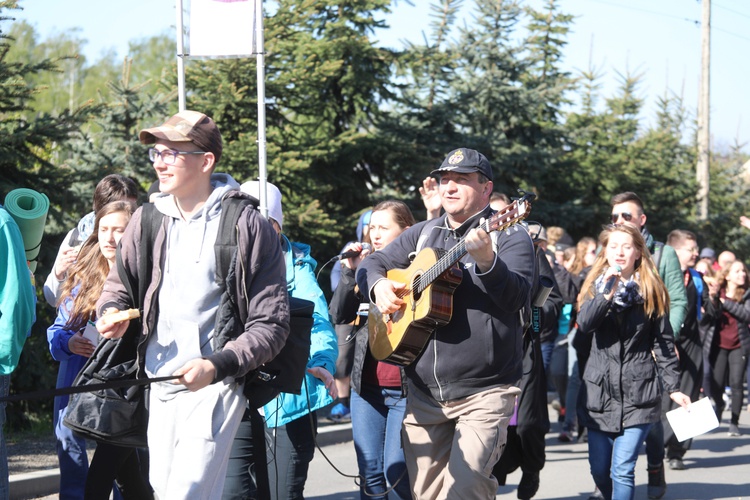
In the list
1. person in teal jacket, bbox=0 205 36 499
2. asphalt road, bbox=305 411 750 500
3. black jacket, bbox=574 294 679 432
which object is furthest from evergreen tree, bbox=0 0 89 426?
black jacket, bbox=574 294 679 432

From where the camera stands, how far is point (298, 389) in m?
4.15

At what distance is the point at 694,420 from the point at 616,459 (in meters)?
0.76

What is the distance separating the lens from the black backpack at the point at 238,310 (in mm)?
3682

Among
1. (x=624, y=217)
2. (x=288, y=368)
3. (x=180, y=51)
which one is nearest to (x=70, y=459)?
(x=288, y=368)

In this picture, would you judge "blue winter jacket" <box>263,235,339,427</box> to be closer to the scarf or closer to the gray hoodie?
the gray hoodie

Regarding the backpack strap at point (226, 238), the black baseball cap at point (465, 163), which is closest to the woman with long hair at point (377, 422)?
the black baseball cap at point (465, 163)

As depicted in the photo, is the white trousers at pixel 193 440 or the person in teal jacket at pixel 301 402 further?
the person in teal jacket at pixel 301 402

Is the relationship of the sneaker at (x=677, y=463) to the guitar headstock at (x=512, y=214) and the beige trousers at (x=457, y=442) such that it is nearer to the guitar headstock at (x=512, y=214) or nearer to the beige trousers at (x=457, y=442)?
the beige trousers at (x=457, y=442)

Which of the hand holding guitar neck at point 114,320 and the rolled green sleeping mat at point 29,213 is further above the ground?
the rolled green sleeping mat at point 29,213

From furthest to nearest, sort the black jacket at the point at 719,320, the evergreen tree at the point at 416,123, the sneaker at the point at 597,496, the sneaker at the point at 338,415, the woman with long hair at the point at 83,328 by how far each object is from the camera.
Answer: the evergreen tree at the point at 416,123 → the black jacket at the point at 719,320 → the sneaker at the point at 338,415 → the sneaker at the point at 597,496 → the woman with long hair at the point at 83,328

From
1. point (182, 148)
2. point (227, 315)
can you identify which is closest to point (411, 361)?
point (227, 315)

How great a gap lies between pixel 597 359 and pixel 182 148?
3.74m

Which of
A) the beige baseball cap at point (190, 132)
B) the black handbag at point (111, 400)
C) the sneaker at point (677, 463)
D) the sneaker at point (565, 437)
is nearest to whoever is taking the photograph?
the beige baseball cap at point (190, 132)

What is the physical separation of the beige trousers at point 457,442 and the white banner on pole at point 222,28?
4493 millimetres
